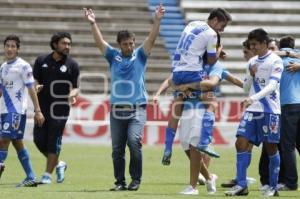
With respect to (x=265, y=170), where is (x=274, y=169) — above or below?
above

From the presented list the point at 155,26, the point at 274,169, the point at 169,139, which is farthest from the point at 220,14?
the point at 274,169

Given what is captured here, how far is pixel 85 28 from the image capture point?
98.5 feet

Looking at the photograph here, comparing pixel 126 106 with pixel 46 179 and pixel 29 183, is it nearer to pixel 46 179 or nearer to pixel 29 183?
pixel 29 183

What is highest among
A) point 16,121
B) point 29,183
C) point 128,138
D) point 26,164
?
point 16,121

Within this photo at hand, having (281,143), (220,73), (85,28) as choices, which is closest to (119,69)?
(220,73)

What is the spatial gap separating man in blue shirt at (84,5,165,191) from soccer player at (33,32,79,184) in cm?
164

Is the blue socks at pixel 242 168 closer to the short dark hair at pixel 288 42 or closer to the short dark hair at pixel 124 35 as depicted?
the short dark hair at pixel 124 35

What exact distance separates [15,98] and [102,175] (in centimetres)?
297

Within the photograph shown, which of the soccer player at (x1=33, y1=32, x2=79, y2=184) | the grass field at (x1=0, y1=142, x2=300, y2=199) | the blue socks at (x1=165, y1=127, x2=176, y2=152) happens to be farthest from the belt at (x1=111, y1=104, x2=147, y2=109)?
the soccer player at (x1=33, y1=32, x2=79, y2=184)

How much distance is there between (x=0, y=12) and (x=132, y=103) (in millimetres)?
18296

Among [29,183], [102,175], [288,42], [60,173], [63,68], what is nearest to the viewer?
[29,183]

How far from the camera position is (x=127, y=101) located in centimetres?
1240

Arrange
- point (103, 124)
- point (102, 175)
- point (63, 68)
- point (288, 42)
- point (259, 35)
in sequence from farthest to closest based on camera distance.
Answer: point (103, 124)
point (102, 175)
point (63, 68)
point (288, 42)
point (259, 35)

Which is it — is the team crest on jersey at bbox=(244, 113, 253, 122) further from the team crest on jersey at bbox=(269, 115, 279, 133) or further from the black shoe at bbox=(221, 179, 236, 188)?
the black shoe at bbox=(221, 179, 236, 188)
